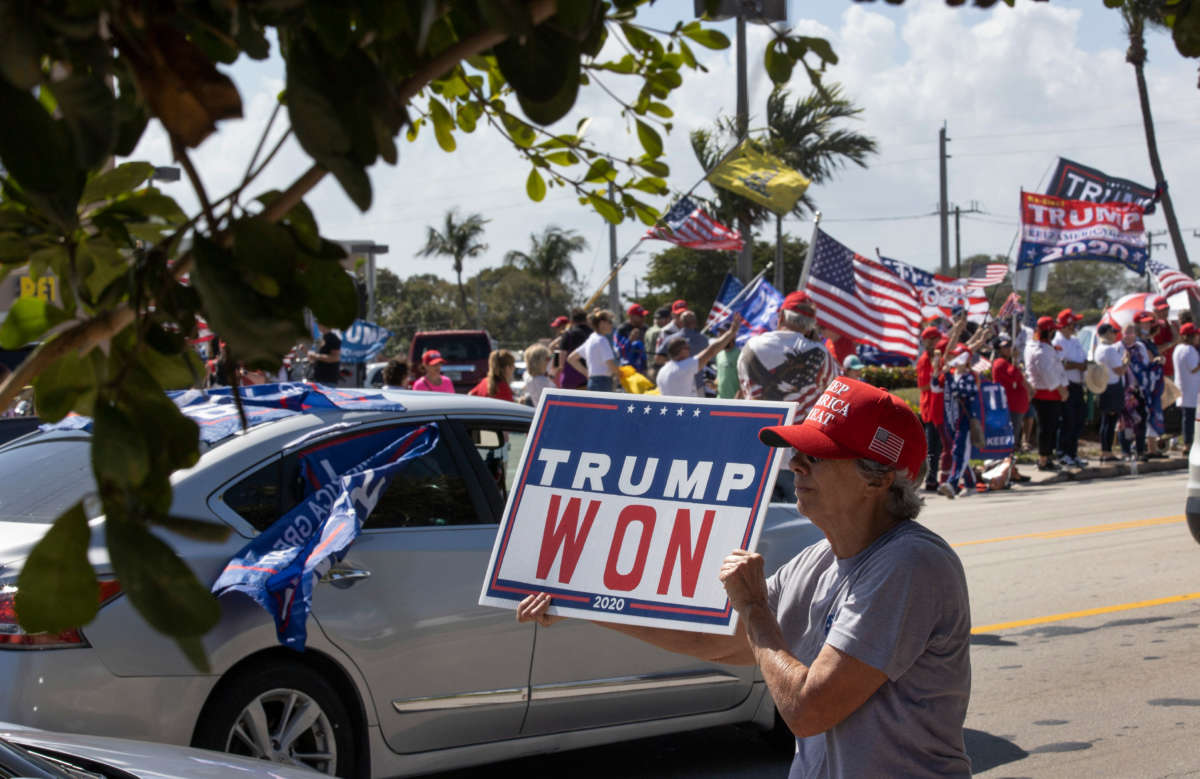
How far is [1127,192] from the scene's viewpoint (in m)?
→ 22.0

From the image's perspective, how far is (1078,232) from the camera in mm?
20156

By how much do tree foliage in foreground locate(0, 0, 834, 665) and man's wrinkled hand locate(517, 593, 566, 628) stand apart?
66.5 inches

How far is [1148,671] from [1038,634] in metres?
1.02

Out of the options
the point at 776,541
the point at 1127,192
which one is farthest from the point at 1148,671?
the point at 1127,192

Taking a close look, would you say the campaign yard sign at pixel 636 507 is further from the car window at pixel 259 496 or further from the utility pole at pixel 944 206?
the utility pole at pixel 944 206

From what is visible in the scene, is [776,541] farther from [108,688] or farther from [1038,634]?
[1038,634]

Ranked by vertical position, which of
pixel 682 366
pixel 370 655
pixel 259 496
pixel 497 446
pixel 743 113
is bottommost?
pixel 370 655

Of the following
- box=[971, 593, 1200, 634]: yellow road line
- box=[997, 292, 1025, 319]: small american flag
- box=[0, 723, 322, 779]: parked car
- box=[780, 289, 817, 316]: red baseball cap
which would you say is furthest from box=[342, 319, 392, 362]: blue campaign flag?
box=[0, 723, 322, 779]: parked car

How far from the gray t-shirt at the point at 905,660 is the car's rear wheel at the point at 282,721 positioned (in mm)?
2321

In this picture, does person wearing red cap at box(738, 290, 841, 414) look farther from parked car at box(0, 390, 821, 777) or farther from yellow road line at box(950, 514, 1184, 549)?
yellow road line at box(950, 514, 1184, 549)

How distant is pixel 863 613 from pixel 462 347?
28206 mm

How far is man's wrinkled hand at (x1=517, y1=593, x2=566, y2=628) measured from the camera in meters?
3.06

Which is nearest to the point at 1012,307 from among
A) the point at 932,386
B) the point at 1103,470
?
the point at 1103,470

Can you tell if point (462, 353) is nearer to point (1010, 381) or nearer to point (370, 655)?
point (1010, 381)
